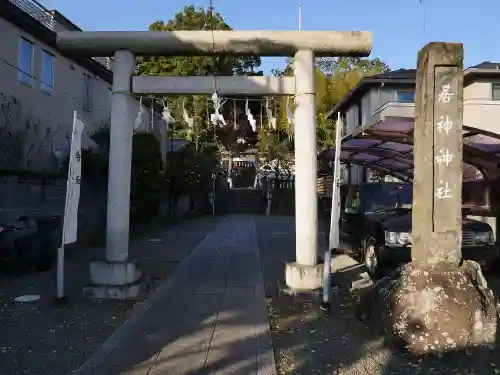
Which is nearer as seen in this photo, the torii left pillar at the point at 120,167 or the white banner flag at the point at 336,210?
the white banner flag at the point at 336,210

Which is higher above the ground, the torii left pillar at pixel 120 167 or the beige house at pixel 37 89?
the beige house at pixel 37 89

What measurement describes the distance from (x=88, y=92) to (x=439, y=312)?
14.9 meters

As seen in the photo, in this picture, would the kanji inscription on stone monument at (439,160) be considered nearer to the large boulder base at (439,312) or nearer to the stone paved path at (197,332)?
the large boulder base at (439,312)

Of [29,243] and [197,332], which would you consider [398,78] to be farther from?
[197,332]

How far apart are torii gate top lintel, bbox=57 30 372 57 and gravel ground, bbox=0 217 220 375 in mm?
3888

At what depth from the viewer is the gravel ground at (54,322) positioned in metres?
5.17

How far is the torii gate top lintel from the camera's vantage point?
7.82 m

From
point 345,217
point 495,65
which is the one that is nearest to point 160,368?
point 345,217

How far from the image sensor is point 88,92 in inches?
683

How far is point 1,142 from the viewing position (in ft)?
38.2

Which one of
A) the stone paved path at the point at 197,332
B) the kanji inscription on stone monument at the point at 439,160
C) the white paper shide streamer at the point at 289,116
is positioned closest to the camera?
the stone paved path at the point at 197,332

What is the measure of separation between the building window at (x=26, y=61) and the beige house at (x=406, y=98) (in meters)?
11.1

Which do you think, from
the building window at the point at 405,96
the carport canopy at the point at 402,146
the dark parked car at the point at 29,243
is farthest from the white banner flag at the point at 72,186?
the building window at the point at 405,96

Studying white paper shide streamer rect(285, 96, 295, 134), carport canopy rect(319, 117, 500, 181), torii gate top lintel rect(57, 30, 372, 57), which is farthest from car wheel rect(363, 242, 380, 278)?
torii gate top lintel rect(57, 30, 372, 57)
